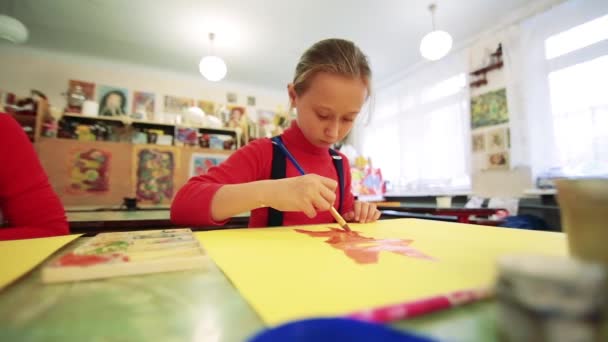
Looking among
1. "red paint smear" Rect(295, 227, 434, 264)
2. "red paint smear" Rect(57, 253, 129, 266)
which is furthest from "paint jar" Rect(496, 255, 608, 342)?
"red paint smear" Rect(57, 253, 129, 266)

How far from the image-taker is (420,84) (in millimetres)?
3094

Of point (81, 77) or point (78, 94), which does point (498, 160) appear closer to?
point (78, 94)

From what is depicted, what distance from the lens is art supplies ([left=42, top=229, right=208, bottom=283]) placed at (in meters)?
0.25

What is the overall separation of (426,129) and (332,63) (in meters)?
2.50

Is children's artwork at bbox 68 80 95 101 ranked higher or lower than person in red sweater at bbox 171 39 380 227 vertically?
higher

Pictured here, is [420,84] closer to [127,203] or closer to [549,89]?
[549,89]

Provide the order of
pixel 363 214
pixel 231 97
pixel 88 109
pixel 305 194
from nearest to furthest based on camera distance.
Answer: pixel 305 194
pixel 363 214
pixel 88 109
pixel 231 97

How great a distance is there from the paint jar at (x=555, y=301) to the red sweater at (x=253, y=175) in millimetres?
563

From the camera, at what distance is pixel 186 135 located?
8.25 feet

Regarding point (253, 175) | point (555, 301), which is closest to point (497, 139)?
point (253, 175)

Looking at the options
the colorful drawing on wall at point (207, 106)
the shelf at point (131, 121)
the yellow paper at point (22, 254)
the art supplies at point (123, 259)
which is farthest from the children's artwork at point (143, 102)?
the art supplies at point (123, 259)

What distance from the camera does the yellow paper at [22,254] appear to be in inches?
10.2

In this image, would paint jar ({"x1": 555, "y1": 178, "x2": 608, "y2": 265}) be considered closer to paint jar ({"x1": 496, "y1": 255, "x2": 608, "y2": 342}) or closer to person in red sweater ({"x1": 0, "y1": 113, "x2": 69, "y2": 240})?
paint jar ({"x1": 496, "y1": 255, "x2": 608, "y2": 342})

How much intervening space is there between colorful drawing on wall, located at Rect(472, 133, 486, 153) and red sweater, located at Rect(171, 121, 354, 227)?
1878 mm
